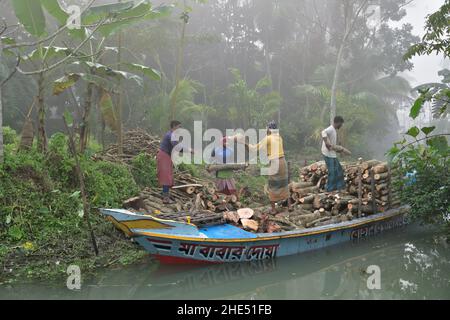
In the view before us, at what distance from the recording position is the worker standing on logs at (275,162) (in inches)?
269

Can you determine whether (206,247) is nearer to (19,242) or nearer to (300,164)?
(19,242)

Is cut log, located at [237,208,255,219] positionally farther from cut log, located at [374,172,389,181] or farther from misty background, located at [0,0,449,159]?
misty background, located at [0,0,449,159]

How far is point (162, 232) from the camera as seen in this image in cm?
504

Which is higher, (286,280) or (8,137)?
(8,137)

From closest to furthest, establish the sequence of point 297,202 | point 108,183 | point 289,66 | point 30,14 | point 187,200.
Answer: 1. point 30,14
2. point 108,183
3. point 187,200
4. point 297,202
5. point 289,66

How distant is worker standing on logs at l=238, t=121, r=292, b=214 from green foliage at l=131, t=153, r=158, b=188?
2.45 metres

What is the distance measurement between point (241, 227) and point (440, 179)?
2981 mm

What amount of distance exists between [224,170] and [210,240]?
7.22 ft

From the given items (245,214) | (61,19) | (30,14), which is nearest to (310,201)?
(245,214)

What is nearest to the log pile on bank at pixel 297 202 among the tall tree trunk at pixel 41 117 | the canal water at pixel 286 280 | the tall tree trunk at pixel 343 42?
the canal water at pixel 286 280

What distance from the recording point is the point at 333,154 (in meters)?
7.32

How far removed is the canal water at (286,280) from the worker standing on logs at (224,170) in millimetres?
1856

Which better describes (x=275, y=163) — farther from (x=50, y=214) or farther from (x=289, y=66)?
(x=289, y=66)
